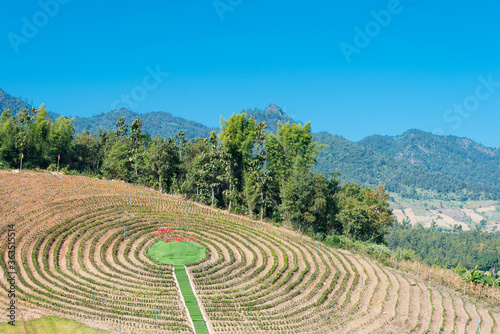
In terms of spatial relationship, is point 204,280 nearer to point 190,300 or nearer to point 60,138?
point 190,300

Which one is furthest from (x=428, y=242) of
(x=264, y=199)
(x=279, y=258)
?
(x=279, y=258)

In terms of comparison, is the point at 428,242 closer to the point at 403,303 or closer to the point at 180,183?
the point at 180,183

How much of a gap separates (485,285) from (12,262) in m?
42.5

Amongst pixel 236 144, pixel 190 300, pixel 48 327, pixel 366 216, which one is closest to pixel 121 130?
pixel 236 144

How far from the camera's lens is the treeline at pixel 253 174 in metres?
57.5

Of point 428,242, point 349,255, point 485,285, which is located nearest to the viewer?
point 485,285

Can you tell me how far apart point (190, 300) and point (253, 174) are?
29738 mm

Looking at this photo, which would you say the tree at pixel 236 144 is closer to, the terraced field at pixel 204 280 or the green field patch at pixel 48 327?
the terraced field at pixel 204 280

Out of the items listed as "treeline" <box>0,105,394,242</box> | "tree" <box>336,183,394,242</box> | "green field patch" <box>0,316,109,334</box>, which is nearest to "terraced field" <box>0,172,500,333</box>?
"green field patch" <box>0,316,109,334</box>

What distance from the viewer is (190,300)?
3195 cm

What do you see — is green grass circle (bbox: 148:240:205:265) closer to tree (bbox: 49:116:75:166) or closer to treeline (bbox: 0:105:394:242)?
treeline (bbox: 0:105:394:242)

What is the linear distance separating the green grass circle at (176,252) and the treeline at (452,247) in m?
107

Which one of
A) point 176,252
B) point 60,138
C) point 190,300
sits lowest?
point 190,300

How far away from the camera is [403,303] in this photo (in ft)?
114
